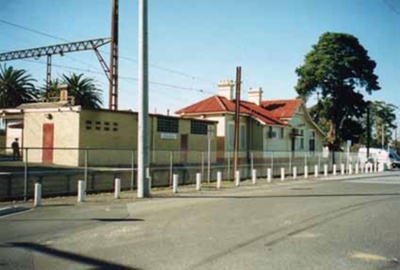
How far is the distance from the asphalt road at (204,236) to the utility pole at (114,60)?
27.1 metres

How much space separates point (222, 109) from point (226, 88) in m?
6.23

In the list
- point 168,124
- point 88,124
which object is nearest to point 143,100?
point 88,124

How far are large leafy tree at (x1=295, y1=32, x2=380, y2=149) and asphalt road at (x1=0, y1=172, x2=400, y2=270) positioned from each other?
4895cm

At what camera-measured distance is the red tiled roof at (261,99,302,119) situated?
2231 inches

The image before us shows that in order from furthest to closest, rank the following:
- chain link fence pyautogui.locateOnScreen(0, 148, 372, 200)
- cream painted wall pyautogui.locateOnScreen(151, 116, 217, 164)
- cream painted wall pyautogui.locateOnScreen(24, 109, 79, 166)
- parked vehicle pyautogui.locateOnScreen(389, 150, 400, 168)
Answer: parked vehicle pyautogui.locateOnScreen(389, 150, 400, 168), cream painted wall pyautogui.locateOnScreen(151, 116, 217, 164), cream painted wall pyautogui.locateOnScreen(24, 109, 79, 166), chain link fence pyautogui.locateOnScreen(0, 148, 372, 200)

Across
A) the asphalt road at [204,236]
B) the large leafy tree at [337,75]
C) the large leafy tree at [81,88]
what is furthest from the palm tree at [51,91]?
the asphalt road at [204,236]

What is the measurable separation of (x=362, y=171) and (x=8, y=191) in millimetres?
35748

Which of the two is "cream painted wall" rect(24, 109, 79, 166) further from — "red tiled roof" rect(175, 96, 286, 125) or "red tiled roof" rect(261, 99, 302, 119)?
"red tiled roof" rect(261, 99, 302, 119)

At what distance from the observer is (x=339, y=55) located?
64062 millimetres

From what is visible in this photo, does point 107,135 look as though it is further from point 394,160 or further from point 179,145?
point 394,160

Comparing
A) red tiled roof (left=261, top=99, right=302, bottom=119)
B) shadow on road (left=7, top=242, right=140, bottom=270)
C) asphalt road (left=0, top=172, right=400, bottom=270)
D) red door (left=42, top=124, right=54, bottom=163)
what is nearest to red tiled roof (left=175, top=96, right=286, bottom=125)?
red tiled roof (left=261, top=99, right=302, bottom=119)

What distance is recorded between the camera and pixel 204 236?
33.7 ft

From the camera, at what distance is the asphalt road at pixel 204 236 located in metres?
8.03

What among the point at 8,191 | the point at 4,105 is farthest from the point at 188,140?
the point at 4,105
